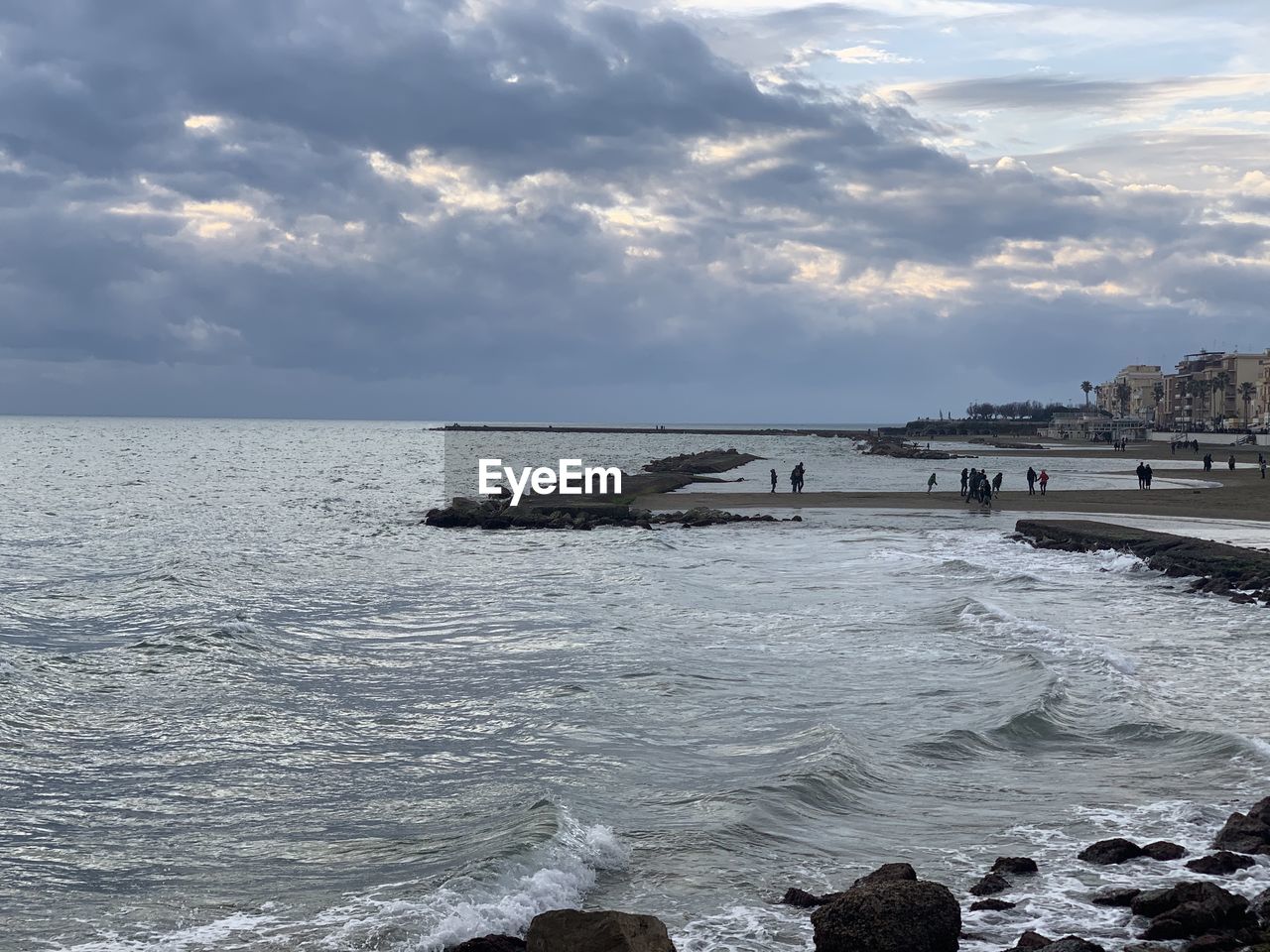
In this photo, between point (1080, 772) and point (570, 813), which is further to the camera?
point (1080, 772)

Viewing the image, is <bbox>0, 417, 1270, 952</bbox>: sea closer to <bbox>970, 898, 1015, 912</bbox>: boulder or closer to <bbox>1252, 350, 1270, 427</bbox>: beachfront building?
<bbox>970, 898, 1015, 912</bbox>: boulder

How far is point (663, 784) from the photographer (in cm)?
1159

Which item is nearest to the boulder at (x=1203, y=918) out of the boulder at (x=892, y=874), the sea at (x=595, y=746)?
the sea at (x=595, y=746)

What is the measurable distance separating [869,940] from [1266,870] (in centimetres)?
365

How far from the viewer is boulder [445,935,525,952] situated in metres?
7.50

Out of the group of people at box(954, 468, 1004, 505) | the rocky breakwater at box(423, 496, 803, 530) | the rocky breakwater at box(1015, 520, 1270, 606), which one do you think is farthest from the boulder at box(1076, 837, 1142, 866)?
the group of people at box(954, 468, 1004, 505)

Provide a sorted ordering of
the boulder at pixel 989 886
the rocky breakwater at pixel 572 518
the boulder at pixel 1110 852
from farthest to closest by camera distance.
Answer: the rocky breakwater at pixel 572 518 → the boulder at pixel 1110 852 → the boulder at pixel 989 886

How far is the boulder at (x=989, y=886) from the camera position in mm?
8539

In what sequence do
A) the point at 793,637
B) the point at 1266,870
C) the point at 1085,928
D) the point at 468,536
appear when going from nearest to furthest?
the point at 1085,928 < the point at 1266,870 < the point at 793,637 < the point at 468,536

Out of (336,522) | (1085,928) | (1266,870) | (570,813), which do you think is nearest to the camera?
(1085,928)

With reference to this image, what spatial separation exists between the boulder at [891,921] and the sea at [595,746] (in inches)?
17.9

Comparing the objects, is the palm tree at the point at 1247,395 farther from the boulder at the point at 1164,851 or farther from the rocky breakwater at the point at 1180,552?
the boulder at the point at 1164,851

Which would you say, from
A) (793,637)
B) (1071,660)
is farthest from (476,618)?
(1071,660)

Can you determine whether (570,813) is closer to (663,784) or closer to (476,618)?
(663,784)
